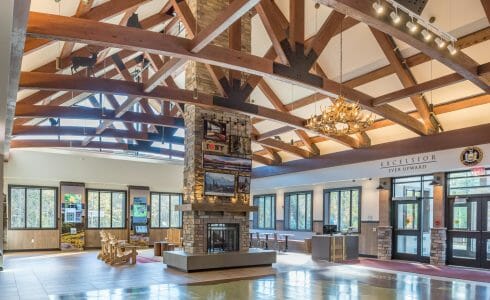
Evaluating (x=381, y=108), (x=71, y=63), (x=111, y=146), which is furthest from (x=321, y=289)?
(x=111, y=146)

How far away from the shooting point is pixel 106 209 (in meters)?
17.7

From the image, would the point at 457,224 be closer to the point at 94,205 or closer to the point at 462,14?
the point at 462,14

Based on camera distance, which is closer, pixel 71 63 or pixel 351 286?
pixel 351 286

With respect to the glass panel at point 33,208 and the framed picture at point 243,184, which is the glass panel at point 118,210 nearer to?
the glass panel at point 33,208

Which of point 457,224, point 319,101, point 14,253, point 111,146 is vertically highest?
point 319,101

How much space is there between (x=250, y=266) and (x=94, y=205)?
924cm

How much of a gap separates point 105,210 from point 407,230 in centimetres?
1206

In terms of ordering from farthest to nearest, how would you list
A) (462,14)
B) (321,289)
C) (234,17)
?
1. (462,14)
2. (321,289)
3. (234,17)

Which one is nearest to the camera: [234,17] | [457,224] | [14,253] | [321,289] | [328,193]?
[234,17]

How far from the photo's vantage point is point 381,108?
1083 centimetres

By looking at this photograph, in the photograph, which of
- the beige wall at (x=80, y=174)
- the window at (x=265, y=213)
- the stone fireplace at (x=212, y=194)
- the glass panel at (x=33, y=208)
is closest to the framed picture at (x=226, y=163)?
the stone fireplace at (x=212, y=194)

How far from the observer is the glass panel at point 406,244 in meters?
13.2

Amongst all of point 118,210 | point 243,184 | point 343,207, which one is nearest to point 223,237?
point 243,184

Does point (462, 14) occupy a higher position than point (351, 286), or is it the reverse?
point (462, 14)
